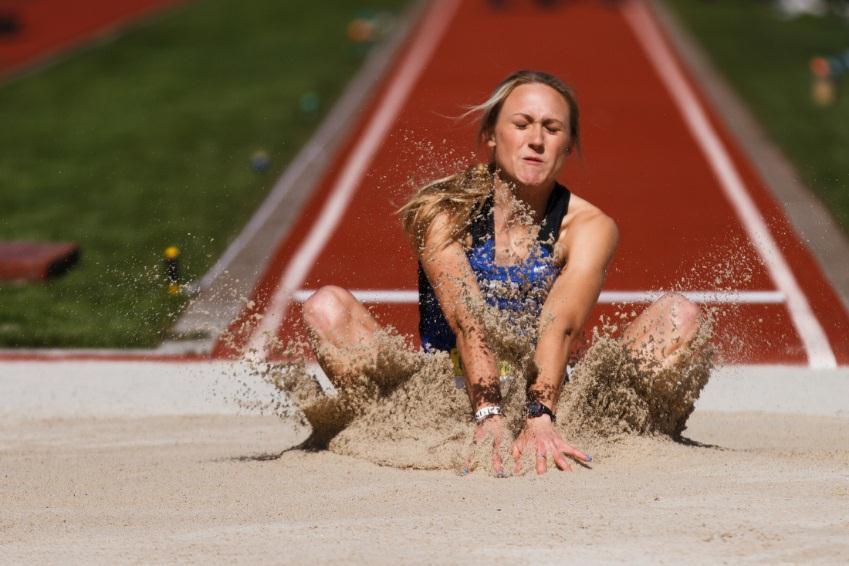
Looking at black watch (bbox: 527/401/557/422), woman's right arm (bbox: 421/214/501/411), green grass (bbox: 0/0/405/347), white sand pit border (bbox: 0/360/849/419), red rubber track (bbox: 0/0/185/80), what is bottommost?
red rubber track (bbox: 0/0/185/80)

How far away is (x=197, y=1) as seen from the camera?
2745 centimetres

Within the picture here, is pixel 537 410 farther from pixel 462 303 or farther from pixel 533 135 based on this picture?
pixel 533 135

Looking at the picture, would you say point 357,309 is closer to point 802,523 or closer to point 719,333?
point 802,523

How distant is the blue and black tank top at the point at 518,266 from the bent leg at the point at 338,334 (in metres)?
0.29

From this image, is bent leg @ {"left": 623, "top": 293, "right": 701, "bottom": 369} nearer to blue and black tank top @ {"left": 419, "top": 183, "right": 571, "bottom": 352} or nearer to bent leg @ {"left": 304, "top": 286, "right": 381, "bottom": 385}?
blue and black tank top @ {"left": 419, "top": 183, "right": 571, "bottom": 352}

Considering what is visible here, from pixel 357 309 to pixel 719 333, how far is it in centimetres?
248

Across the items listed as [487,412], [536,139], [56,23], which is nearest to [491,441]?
[487,412]

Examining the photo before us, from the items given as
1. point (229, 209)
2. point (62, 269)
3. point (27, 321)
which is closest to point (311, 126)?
point (229, 209)

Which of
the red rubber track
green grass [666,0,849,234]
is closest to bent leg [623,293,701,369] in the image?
green grass [666,0,849,234]

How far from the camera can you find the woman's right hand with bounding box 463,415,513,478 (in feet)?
15.7

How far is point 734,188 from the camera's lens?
12.1 meters

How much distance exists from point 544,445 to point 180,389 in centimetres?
258

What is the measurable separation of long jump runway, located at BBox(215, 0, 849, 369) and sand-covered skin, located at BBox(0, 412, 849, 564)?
729mm

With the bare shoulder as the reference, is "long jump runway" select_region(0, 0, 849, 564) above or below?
below
